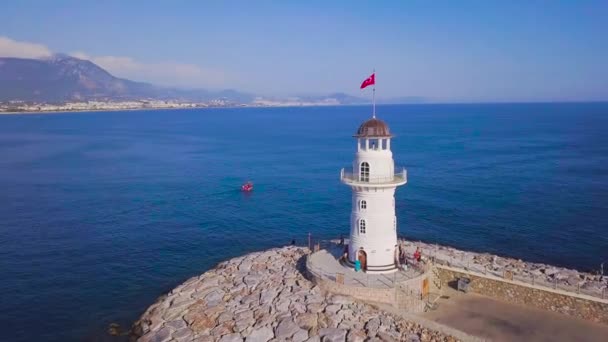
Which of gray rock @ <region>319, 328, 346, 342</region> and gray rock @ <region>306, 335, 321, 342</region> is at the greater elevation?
gray rock @ <region>319, 328, 346, 342</region>

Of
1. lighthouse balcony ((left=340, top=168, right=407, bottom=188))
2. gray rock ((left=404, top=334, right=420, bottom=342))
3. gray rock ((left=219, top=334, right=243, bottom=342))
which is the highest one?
lighthouse balcony ((left=340, top=168, right=407, bottom=188))

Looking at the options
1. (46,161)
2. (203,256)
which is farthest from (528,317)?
(46,161)

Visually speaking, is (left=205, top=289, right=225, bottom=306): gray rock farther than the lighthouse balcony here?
Yes

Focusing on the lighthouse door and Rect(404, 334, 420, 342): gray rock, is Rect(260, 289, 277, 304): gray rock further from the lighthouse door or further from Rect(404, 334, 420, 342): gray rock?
Rect(404, 334, 420, 342): gray rock

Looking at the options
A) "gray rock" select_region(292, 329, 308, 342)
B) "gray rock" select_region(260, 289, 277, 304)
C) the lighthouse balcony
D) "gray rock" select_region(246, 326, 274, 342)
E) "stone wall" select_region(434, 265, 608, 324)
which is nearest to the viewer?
"gray rock" select_region(292, 329, 308, 342)

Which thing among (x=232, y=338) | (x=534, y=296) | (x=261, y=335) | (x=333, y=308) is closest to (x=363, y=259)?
(x=333, y=308)

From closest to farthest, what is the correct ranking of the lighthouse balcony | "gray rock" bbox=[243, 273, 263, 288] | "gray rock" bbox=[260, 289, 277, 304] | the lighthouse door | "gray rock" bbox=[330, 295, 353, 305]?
1. "gray rock" bbox=[330, 295, 353, 305]
2. the lighthouse balcony
3. "gray rock" bbox=[260, 289, 277, 304]
4. the lighthouse door
5. "gray rock" bbox=[243, 273, 263, 288]

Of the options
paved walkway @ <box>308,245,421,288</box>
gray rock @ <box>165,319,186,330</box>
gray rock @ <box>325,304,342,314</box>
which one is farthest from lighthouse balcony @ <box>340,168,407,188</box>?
gray rock @ <box>165,319,186,330</box>
